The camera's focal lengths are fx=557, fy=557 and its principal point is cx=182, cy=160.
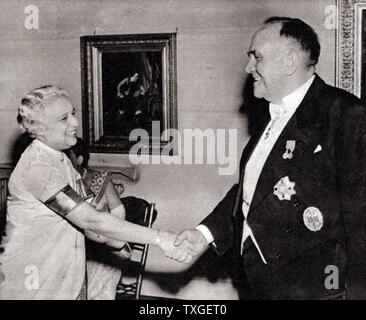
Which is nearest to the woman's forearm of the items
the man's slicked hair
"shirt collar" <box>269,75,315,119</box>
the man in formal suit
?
the man in formal suit

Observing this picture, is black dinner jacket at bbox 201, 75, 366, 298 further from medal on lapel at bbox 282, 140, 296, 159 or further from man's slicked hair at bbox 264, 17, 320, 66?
man's slicked hair at bbox 264, 17, 320, 66

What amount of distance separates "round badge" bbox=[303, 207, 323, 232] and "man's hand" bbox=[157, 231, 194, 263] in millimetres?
901

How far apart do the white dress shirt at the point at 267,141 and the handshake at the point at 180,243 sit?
1.41 ft

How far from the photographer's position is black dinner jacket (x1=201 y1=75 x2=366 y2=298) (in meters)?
2.48

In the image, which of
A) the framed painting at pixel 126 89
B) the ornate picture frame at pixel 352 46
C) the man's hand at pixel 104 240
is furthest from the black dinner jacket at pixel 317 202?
the framed painting at pixel 126 89

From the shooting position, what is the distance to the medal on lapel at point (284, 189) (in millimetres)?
2717

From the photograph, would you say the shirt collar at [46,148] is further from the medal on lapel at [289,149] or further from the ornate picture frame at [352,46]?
the ornate picture frame at [352,46]

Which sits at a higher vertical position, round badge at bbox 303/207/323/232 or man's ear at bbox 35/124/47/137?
man's ear at bbox 35/124/47/137

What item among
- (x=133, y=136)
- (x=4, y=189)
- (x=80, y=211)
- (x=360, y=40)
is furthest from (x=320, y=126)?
(x=4, y=189)

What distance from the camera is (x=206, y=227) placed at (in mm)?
3381

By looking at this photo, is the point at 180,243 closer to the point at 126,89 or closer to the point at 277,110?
the point at 277,110

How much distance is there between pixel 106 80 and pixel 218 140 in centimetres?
128

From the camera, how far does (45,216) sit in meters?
2.89

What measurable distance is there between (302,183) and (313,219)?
0.18 metres
